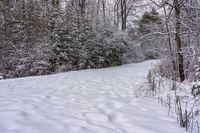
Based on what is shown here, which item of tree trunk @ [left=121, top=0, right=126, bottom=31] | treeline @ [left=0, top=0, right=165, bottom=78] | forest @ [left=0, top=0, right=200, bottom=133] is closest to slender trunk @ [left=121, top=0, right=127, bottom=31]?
tree trunk @ [left=121, top=0, right=126, bottom=31]

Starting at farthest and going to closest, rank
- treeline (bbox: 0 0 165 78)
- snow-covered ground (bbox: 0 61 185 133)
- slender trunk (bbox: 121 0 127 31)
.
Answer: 1. slender trunk (bbox: 121 0 127 31)
2. treeline (bbox: 0 0 165 78)
3. snow-covered ground (bbox: 0 61 185 133)

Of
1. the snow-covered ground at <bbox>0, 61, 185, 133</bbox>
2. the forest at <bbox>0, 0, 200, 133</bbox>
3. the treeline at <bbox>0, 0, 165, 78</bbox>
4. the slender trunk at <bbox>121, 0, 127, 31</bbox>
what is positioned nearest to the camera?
the snow-covered ground at <bbox>0, 61, 185, 133</bbox>

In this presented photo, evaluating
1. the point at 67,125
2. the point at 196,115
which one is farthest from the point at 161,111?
the point at 67,125

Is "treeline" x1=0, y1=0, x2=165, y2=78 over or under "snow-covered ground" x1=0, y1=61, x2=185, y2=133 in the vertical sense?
over

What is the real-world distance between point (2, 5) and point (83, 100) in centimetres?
1056

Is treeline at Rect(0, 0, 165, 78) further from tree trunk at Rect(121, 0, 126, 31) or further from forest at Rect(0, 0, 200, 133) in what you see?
tree trunk at Rect(121, 0, 126, 31)

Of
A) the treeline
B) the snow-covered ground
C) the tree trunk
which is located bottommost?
the snow-covered ground

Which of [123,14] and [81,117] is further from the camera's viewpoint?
[123,14]

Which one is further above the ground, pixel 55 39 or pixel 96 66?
pixel 55 39

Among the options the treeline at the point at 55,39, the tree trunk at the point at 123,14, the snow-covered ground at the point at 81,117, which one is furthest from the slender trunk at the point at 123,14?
the snow-covered ground at the point at 81,117

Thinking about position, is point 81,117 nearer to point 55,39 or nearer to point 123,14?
point 55,39

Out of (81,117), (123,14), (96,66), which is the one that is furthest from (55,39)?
(123,14)

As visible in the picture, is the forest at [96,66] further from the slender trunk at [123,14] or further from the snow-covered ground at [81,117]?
Result: the slender trunk at [123,14]

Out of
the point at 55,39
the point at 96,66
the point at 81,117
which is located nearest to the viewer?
the point at 81,117
